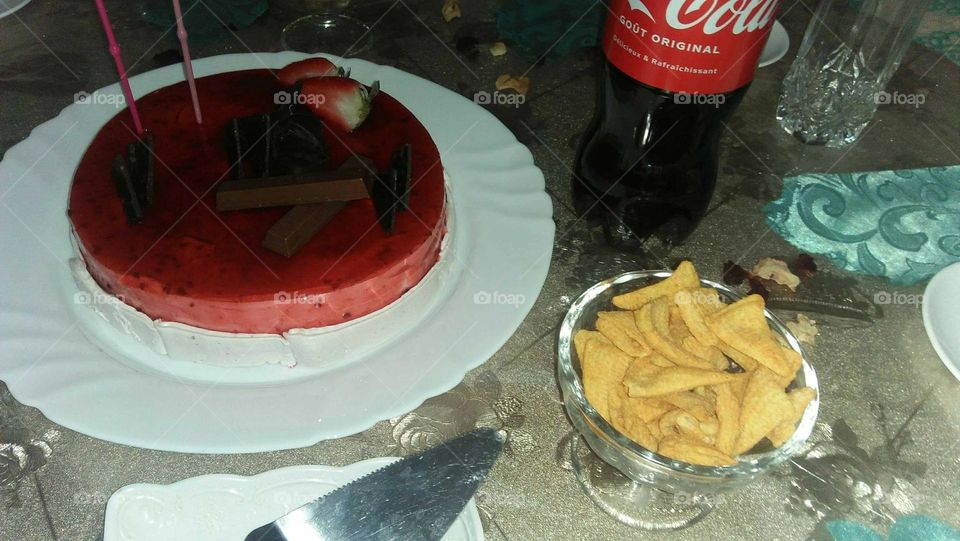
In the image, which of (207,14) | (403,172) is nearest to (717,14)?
(403,172)

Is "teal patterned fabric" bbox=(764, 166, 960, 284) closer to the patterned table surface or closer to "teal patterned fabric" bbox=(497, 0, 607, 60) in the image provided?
the patterned table surface

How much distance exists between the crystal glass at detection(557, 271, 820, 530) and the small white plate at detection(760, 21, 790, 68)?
809 mm

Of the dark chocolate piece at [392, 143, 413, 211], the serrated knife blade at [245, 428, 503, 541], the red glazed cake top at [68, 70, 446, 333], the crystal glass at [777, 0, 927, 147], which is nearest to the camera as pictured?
the serrated knife blade at [245, 428, 503, 541]

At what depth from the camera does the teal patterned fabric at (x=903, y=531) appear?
102 cm

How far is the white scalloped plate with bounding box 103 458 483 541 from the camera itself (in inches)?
35.7

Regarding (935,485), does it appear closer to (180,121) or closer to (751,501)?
(751,501)

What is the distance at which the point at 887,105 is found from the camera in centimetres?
168

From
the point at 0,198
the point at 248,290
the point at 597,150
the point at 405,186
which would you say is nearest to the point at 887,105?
the point at 597,150

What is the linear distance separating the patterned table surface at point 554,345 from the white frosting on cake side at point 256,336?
124mm

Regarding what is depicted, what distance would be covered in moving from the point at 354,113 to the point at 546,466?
0.62 metres

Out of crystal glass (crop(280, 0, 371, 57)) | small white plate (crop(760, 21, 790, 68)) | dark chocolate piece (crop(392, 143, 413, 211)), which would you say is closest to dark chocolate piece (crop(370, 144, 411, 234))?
dark chocolate piece (crop(392, 143, 413, 211))

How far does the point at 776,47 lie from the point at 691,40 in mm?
784

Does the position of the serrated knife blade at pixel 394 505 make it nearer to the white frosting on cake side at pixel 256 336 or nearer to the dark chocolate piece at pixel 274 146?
the white frosting on cake side at pixel 256 336

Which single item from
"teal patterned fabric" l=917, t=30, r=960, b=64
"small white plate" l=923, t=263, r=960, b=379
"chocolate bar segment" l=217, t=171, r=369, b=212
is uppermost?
"chocolate bar segment" l=217, t=171, r=369, b=212
